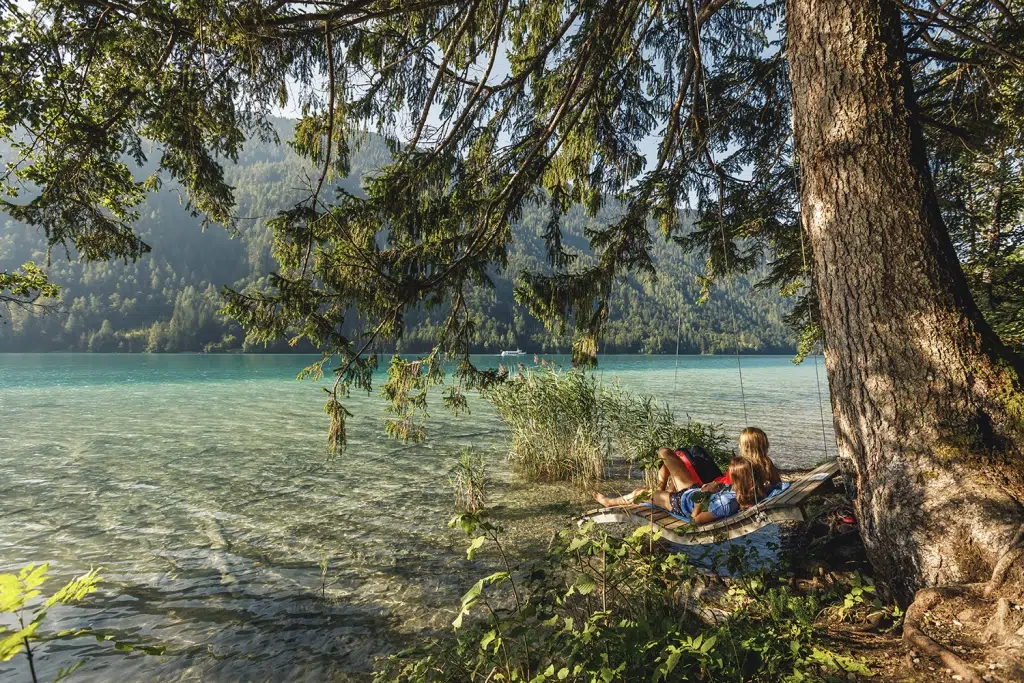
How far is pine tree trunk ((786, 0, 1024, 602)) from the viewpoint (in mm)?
2598

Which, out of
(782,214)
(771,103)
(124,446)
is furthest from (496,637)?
(124,446)

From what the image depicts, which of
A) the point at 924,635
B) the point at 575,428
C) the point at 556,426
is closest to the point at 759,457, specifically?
the point at 924,635

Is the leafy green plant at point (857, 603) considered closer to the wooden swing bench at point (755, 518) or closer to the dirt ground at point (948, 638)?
the dirt ground at point (948, 638)

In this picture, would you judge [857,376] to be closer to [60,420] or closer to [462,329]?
[462,329]

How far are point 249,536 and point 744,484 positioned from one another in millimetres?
5437

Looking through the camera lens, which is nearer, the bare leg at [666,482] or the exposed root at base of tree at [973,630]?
the exposed root at base of tree at [973,630]

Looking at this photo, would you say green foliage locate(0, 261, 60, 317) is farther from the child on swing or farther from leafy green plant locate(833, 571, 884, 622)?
leafy green plant locate(833, 571, 884, 622)

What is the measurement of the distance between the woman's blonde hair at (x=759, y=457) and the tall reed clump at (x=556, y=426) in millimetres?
3622

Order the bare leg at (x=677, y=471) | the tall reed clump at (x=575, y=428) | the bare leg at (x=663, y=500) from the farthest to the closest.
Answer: the tall reed clump at (x=575, y=428)
the bare leg at (x=677, y=471)
the bare leg at (x=663, y=500)

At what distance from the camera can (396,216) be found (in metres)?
5.64

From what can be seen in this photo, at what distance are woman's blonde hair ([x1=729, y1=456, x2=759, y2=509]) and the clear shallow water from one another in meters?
2.46

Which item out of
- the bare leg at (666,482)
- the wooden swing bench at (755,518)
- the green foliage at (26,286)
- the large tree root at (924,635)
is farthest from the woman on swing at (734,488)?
the green foliage at (26,286)

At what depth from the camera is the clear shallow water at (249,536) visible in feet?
12.1

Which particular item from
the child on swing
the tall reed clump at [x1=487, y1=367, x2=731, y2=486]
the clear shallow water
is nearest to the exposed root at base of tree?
the child on swing
